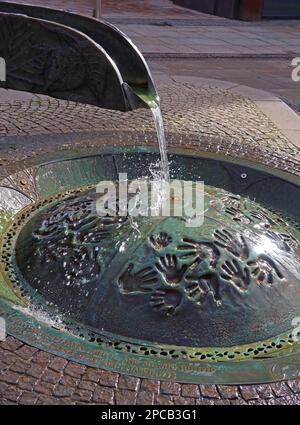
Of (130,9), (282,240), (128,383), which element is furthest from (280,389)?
(130,9)

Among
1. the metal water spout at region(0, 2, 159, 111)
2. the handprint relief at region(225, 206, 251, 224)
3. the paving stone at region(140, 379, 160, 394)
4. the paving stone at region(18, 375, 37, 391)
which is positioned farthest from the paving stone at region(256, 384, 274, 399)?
the metal water spout at region(0, 2, 159, 111)

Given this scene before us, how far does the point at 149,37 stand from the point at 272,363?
10227 mm

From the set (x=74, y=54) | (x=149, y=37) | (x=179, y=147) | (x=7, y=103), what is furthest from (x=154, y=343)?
(x=149, y=37)

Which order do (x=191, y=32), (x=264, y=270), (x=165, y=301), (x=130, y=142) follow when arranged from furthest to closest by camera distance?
(x=191, y=32), (x=130, y=142), (x=264, y=270), (x=165, y=301)

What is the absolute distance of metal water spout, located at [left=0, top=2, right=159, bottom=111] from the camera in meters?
2.77

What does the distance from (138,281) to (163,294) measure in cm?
15

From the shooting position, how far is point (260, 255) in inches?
121

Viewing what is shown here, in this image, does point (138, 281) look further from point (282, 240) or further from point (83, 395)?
point (282, 240)

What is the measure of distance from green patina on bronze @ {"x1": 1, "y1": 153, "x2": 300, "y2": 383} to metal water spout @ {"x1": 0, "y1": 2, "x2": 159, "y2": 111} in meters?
0.72

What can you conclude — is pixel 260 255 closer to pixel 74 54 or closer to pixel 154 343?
pixel 154 343

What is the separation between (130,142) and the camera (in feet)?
15.5

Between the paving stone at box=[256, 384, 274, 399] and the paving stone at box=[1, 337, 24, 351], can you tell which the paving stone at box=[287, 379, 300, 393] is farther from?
the paving stone at box=[1, 337, 24, 351]

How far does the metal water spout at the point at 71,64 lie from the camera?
277cm

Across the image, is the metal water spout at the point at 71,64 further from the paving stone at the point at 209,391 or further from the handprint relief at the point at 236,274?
the paving stone at the point at 209,391
